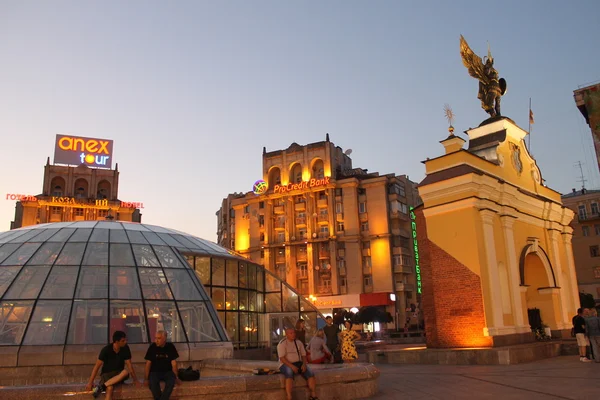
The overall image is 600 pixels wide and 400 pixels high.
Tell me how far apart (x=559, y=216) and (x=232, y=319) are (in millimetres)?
18784

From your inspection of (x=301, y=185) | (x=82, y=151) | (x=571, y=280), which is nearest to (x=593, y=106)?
(x=571, y=280)

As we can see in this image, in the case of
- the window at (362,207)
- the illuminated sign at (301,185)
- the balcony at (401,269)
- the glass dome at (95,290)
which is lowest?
the glass dome at (95,290)

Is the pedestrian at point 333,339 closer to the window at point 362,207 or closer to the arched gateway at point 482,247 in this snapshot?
the arched gateway at point 482,247

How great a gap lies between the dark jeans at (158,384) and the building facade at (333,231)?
50988 millimetres

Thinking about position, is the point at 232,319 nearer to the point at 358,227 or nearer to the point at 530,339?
the point at 530,339

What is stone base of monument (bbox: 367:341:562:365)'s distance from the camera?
18594 millimetres

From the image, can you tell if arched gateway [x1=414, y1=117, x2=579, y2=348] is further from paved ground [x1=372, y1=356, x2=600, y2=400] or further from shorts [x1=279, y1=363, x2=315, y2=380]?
shorts [x1=279, y1=363, x2=315, y2=380]

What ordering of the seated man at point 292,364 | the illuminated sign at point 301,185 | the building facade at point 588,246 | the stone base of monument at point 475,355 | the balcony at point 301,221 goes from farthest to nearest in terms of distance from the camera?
the balcony at point 301,221, the illuminated sign at point 301,185, the building facade at point 588,246, the stone base of monument at point 475,355, the seated man at point 292,364

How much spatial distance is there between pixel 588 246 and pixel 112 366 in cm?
6299

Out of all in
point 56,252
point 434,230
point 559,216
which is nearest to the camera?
point 56,252

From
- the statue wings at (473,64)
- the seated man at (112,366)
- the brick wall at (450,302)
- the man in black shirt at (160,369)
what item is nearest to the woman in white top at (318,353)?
the man in black shirt at (160,369)

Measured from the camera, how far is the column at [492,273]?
21250 mm

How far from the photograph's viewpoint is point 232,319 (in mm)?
24047

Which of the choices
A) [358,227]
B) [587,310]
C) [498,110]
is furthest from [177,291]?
[358,227]
